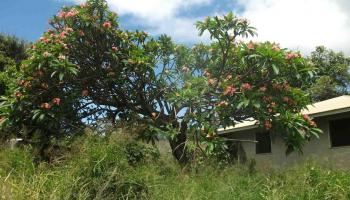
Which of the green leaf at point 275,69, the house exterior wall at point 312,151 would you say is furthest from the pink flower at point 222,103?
the house exterior wall at point 312,151

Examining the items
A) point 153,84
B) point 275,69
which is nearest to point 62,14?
point 153,84

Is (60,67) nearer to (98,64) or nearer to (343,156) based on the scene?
(98,64)

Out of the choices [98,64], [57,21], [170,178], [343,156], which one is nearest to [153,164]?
[170,178]

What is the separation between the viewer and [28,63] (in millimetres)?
10406

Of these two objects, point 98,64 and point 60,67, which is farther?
point 98,64

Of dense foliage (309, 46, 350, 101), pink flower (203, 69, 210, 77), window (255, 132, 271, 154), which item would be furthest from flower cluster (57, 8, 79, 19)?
dense foliage (309, 46, 350, 101)

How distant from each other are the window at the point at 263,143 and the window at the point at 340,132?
3.83 m

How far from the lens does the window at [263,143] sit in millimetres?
19750

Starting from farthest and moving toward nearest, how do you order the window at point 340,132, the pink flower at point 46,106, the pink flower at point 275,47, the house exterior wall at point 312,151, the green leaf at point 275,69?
the window at point 340,132 → the house exterior wall at point 312,151 → the pink flower at point 46,106 → the pink flower at point 275,47 → the green leaf at point 275,69

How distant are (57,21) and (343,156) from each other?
904 cm

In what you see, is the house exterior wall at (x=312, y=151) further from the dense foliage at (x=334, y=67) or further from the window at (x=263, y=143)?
the dense foliage at (x=334, y=67)

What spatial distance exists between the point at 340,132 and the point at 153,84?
7.31 meters

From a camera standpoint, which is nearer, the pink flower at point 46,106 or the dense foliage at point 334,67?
the pink flower at point 46,106

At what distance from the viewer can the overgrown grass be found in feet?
25.0
